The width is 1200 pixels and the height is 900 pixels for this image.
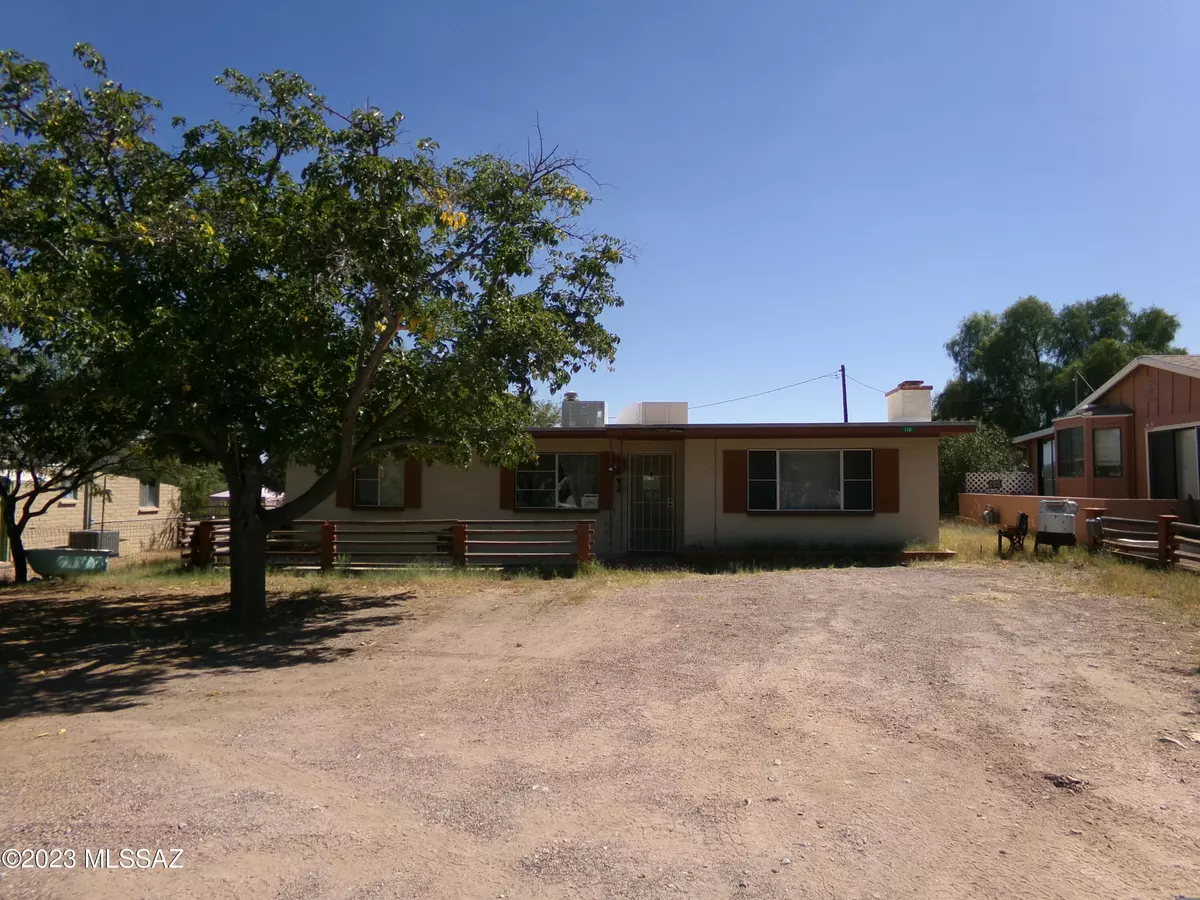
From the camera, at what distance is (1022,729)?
19.3ft

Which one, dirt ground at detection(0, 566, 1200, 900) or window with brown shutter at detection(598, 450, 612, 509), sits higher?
window with brown shutter at detection(598, 450, 612, 509)

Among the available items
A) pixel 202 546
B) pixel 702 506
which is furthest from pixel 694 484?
pixel 202 546

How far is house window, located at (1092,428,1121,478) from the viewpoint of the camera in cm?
1977

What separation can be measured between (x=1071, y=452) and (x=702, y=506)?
10.6m

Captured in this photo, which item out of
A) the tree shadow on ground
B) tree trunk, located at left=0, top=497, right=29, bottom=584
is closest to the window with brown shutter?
the tree shadow on ground

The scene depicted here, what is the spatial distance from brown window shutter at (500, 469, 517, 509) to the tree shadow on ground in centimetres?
469

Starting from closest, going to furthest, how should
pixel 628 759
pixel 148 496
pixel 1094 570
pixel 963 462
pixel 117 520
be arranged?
pixel 628 759 < pixel 1094 570 < pixel 117 520 < pixel 148 496 < pixel 963 462

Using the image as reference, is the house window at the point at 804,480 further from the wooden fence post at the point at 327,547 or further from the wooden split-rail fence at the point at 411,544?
the wooden fence post at the point at 327,547

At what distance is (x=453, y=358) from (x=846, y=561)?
8824mm

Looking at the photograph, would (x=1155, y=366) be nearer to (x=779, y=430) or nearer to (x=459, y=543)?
(x=779, y=430)

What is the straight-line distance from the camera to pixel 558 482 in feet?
58.0

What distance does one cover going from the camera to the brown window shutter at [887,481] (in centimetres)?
1655

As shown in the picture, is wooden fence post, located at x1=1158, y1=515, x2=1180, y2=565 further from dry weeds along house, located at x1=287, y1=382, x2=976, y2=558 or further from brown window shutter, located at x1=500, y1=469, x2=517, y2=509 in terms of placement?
brown window shutter, located at x1=500, y1=469, x2=517, y2=509

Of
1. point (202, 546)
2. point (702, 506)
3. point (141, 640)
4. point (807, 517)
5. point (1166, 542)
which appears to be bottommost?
point (141, 640)
